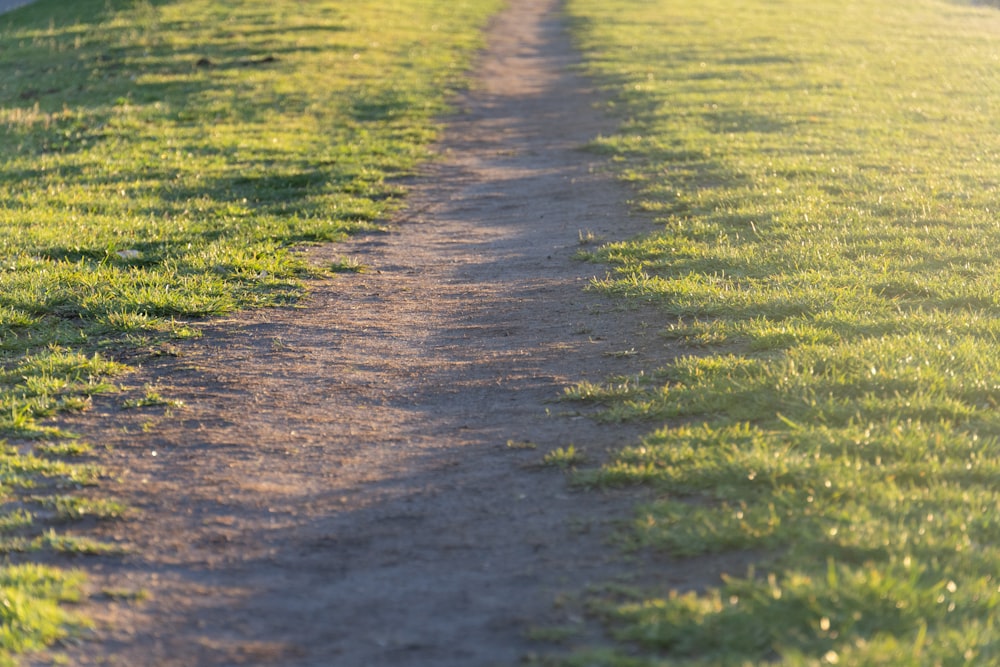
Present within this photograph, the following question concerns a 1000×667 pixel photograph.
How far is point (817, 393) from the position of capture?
575cm

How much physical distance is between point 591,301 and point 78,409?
3772 millimetres

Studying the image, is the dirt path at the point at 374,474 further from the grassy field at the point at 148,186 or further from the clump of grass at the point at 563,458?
the grassy field at the point at 148,186

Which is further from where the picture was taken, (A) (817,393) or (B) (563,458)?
(A) (817,393)

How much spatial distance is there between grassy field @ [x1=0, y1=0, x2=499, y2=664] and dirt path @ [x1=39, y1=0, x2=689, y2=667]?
0.32m

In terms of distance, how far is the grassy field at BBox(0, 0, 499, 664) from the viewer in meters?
5.45

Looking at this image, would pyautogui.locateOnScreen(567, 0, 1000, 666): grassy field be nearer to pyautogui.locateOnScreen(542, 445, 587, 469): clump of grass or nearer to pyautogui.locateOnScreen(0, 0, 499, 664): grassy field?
pyautogui.locateOnScreen(542, 445, 587, 469): clump of grass

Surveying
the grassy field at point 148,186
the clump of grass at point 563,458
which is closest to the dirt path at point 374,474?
the clump of grass at point 563,458

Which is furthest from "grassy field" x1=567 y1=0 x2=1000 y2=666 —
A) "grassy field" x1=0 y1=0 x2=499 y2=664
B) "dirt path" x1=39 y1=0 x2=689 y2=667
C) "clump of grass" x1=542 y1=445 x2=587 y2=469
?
"grassy field" x1=0 y1=0 x2=499 y2=664

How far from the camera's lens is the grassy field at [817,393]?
364 cm

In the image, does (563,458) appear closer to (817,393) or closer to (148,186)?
(817,393)

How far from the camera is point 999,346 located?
6.35 meters

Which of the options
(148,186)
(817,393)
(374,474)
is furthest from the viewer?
(148,186)

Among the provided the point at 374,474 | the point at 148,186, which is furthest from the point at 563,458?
the point at 148,186

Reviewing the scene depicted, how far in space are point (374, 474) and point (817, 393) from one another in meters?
2.46
